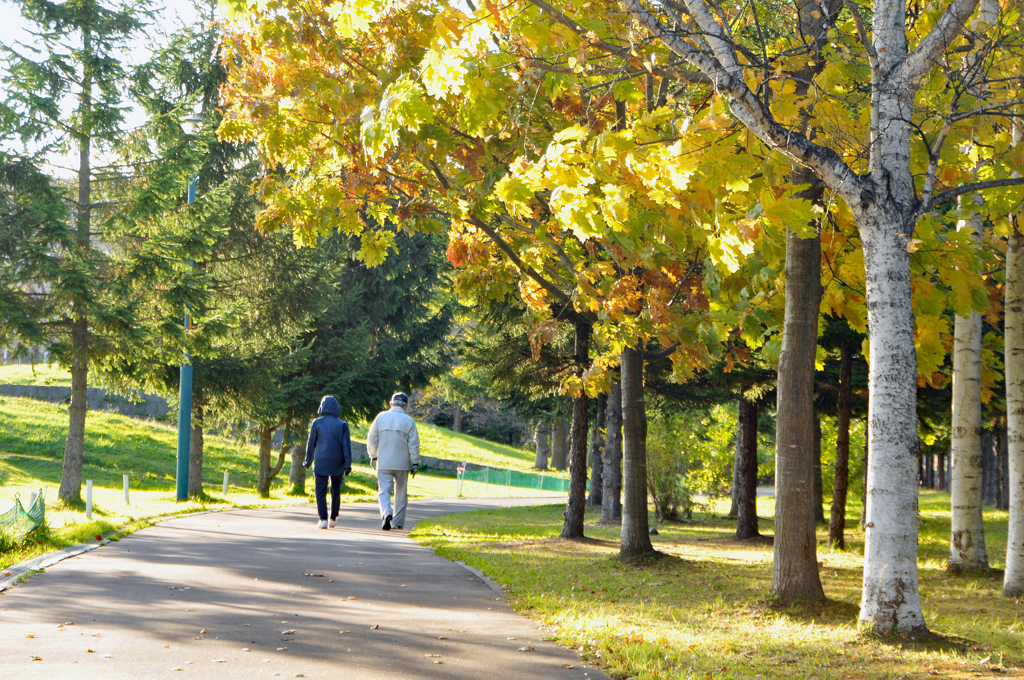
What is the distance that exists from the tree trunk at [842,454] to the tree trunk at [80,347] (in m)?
12.7

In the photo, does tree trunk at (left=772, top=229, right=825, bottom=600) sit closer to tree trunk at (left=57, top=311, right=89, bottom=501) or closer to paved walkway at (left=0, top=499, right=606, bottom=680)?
paved walkway at (left=0, top=499, right=606, bottom=680)

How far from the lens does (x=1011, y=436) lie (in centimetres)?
880

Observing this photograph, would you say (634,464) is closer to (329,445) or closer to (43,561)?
(329,445)

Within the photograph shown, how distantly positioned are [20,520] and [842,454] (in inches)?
430

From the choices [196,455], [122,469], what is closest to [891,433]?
Answer: [196,455]

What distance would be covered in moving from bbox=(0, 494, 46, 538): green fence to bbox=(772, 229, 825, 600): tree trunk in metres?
7.51

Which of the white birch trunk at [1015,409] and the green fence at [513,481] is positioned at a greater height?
the white birch trunk at [1015,409]

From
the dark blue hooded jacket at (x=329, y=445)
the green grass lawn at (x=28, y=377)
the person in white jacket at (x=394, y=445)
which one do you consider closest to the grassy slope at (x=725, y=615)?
→ the person in white jacket at (x=394, y=445)

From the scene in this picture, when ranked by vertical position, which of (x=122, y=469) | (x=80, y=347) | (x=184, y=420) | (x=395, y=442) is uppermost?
(x=80, y=347)

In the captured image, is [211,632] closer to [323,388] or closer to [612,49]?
[612,49]

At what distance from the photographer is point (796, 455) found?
768 cm

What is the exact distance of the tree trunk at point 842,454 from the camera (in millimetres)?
13688

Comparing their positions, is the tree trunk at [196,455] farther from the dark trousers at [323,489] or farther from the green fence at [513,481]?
the green fence at [513,481]

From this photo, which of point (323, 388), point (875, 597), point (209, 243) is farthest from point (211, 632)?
point (323, 388)
